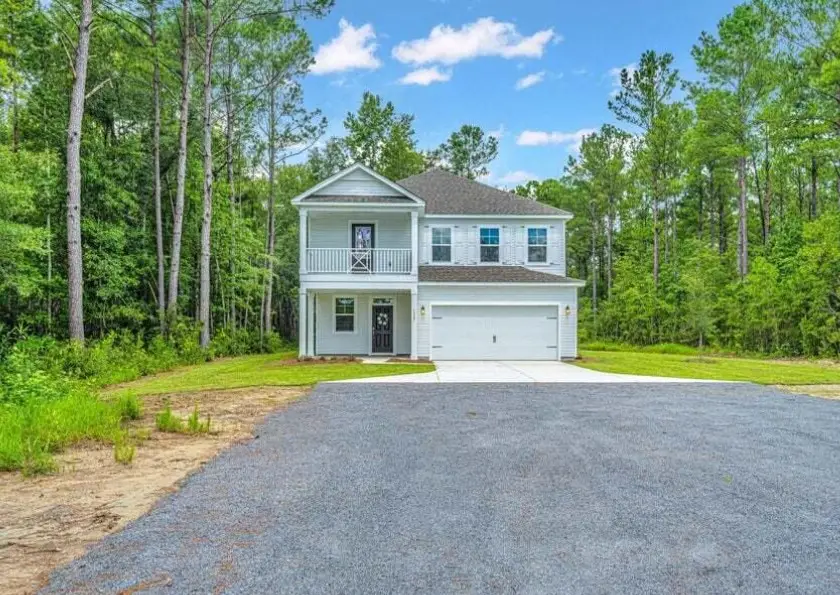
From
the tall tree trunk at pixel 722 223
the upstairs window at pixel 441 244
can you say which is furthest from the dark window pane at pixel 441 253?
the tall tree trunk at pixel 722 223

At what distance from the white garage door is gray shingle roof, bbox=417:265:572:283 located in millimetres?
898

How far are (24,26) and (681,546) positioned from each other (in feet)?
71.3

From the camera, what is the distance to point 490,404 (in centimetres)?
828

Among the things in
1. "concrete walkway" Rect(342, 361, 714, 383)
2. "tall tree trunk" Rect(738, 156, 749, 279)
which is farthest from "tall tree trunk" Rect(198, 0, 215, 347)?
"tall tree trunk" Rect(738, 156, 749, 279)

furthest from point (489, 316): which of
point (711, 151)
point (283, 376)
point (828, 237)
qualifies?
point (711, 151)

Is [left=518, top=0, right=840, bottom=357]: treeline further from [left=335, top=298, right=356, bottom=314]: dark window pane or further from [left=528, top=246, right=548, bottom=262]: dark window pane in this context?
[left=335, top=298, right=356, bottom=314]: dark window pane

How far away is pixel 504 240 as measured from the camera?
18.5m

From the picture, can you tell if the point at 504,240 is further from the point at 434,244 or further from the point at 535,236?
the point at 434,244

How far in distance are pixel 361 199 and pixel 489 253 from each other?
507cm

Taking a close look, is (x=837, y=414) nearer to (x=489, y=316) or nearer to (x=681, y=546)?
(x=681, y=546)

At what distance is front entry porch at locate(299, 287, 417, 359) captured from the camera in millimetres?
17938

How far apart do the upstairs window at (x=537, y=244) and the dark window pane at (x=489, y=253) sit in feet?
3.99

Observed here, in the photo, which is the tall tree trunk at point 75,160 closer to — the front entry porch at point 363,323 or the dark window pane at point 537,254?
the front entry porch at point 363,323

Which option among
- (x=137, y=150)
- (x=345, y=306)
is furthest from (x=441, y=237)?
(x=137, y=150)
